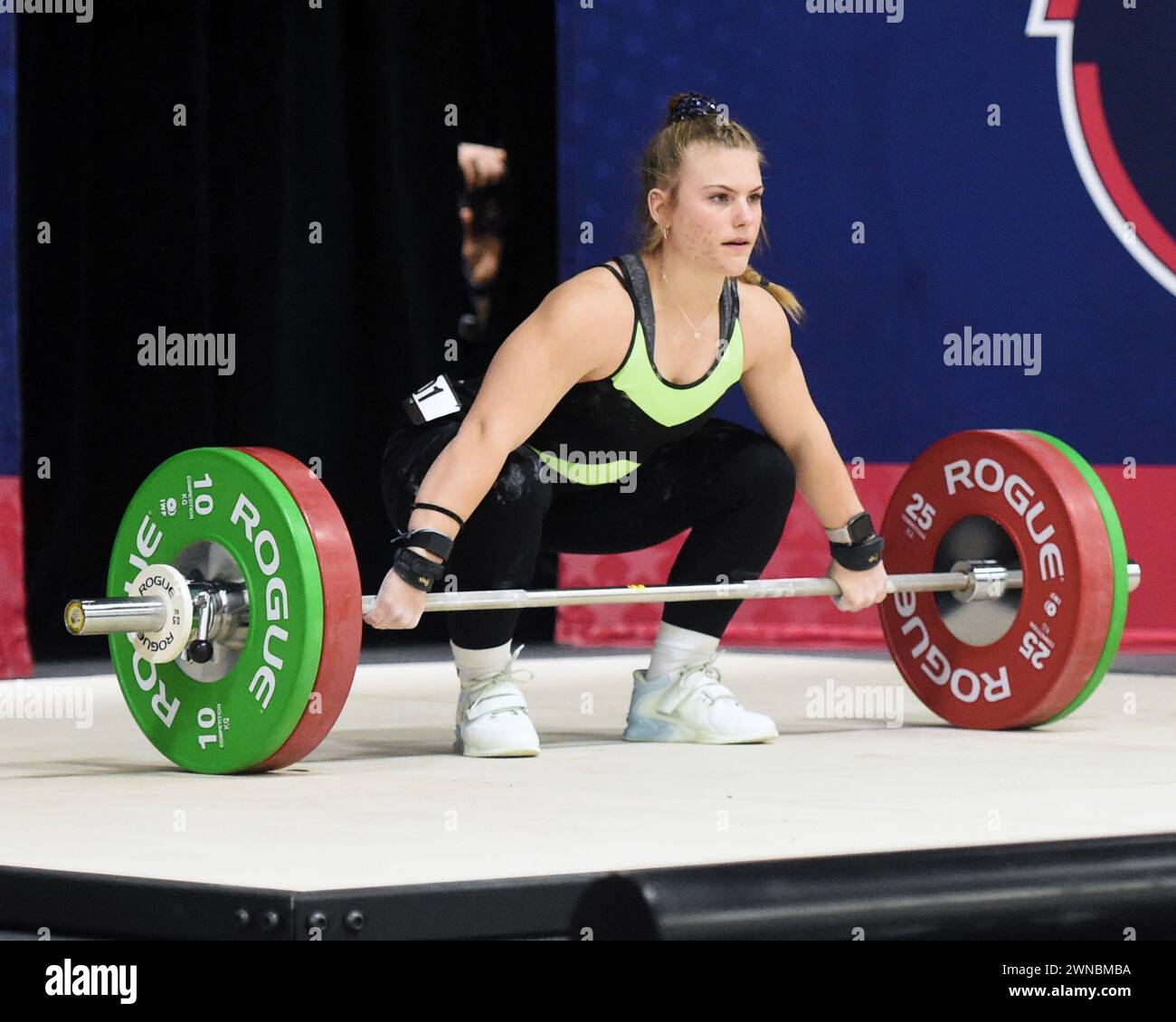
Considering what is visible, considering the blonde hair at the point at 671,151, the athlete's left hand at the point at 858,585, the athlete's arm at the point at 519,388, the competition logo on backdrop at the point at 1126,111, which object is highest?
the competition logo on backdrop at the point at 1126,111

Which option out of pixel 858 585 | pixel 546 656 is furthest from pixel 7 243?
pixel 858 585

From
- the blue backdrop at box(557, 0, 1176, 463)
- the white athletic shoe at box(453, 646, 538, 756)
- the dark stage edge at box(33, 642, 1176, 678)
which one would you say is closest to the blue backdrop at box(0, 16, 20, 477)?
the dark stage edge at box(33, 642, 1176, 678)

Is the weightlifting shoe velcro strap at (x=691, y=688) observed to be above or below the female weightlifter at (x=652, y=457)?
below

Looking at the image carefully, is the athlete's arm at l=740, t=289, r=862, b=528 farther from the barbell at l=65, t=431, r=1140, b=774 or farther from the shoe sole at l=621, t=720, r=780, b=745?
the shoe sole at l=621, t=720, r=780, b=745

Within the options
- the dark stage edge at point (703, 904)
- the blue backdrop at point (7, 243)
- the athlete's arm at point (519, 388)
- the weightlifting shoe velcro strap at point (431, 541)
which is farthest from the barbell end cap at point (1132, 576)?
the blue backdrop at point (7, 243)

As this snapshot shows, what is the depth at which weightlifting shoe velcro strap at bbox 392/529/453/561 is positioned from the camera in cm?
234

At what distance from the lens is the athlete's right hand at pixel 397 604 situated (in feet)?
7.62

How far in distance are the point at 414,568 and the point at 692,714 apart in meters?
0.51

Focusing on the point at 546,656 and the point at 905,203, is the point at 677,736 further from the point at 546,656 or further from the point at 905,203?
the point at 905,203

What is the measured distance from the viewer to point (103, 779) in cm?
233

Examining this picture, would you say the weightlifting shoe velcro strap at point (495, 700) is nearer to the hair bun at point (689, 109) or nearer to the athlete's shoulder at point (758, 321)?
the athlete's shoulder at point (758, 321)

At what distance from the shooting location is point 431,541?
234 centimetres
